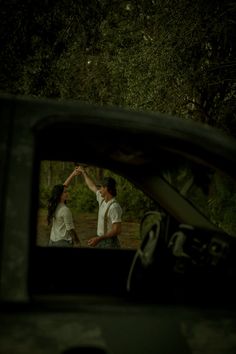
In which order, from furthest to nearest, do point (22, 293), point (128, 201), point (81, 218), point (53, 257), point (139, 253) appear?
point (81, 218)
point (128, 201)
point (53, 257)
point (139, 253)
point (22, 293)

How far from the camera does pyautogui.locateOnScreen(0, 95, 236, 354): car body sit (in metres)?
1.89

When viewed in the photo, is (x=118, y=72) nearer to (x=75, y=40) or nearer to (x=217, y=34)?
(x=75, y=40)

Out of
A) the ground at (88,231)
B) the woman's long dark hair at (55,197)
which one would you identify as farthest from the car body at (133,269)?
the ground at (88,231)

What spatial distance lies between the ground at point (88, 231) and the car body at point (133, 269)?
1197 cm

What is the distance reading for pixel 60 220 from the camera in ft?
24.8

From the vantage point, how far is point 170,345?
6.54 feet

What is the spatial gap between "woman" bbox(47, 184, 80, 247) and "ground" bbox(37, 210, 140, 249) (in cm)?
722

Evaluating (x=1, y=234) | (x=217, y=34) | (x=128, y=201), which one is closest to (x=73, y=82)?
(x=128, y=201)

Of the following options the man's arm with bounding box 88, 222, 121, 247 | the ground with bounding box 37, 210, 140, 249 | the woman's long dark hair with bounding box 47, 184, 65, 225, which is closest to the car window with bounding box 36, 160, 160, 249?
the ground with bounding box 37, 210, 140, 249

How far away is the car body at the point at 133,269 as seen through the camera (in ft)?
6.20

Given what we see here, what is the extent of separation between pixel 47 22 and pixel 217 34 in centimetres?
424

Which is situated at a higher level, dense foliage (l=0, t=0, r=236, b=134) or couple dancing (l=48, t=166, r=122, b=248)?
dense foliage (l=0, t=0, r=236, b=134)

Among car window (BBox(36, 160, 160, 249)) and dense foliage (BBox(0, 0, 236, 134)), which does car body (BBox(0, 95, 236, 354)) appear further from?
car window (BBox(36, 160, 160, 249))

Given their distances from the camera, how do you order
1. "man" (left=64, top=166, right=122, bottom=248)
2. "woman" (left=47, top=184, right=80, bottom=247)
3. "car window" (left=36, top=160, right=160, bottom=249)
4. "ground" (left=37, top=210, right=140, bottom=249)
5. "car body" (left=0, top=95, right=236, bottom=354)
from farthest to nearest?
"car window" (left=36, top=160, right=160, bottom=249), "ground" (left=37, top=210, right=140, bottom=249), "woman" (left=47, top=184, right=80, bottom=247), "man" (left=64, top=166, right=122, bottom=248), "car body" (left=0, top=95, right=236, bottom=354)
